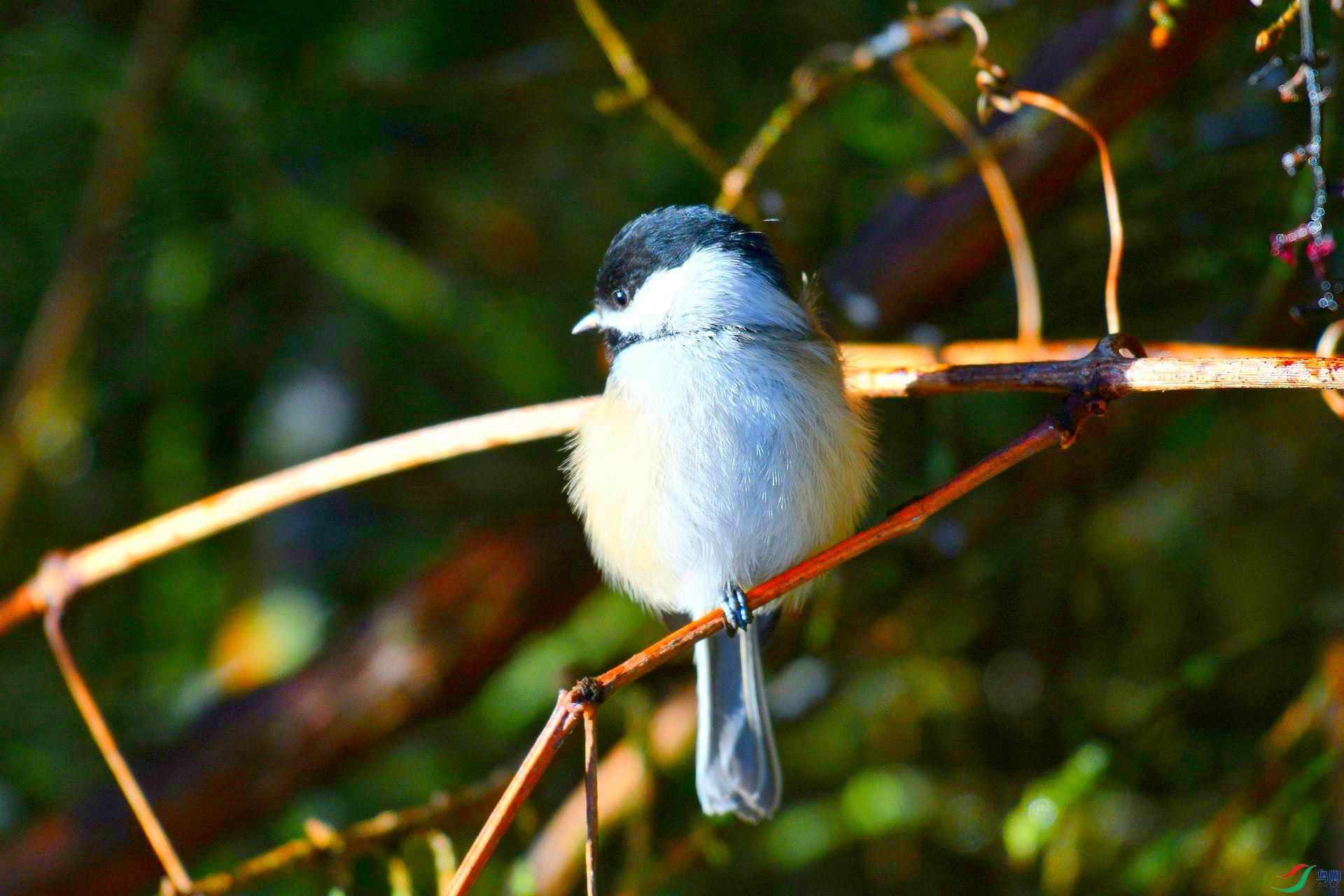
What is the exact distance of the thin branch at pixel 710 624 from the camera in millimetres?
975

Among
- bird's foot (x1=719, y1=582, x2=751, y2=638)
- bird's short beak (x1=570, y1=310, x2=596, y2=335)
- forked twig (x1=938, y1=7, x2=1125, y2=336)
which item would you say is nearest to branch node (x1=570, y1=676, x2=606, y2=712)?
bird's foot (x1=719, y1=582, x2=751, y2=638)

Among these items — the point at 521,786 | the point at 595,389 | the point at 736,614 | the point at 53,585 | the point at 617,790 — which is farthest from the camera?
the point at 595,389

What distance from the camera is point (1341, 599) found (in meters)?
1.85

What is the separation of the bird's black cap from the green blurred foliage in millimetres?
456

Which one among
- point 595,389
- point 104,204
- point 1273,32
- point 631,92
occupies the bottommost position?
point 1273,32

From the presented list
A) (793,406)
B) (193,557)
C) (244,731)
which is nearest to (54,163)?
(193,557)

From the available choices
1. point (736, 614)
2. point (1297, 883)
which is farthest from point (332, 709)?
point (1297, 883)

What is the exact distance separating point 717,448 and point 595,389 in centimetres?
119

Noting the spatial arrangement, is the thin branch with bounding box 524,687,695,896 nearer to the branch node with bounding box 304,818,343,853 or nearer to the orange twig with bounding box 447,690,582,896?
the branch node with bounding box 304,818,343,853

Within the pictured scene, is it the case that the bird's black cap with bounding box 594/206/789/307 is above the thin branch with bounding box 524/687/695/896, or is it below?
above

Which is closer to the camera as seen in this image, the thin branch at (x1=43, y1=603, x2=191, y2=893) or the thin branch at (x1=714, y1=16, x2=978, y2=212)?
the thin branch at (x1=43, y1=603, x2=191, y2=893)

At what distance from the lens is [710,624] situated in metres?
1.06

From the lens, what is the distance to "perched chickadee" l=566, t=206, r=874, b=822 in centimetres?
143

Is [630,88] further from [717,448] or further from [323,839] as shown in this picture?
[323,839]
